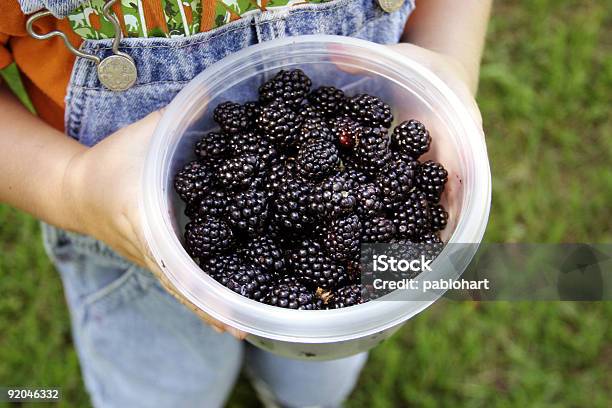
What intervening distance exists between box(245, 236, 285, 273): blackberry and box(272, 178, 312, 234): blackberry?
4 centimetres

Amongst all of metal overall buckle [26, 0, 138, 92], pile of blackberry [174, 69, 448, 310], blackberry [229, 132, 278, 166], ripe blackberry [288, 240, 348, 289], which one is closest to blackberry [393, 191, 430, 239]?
pile of blackberry [174, 69, 448, 310]

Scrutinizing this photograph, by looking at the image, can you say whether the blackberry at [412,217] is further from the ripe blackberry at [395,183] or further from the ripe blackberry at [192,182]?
the ripe blackberry at [192,182]

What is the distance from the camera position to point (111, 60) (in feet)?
2.87

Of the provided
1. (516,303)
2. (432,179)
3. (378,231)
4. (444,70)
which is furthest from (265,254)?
(516,303)

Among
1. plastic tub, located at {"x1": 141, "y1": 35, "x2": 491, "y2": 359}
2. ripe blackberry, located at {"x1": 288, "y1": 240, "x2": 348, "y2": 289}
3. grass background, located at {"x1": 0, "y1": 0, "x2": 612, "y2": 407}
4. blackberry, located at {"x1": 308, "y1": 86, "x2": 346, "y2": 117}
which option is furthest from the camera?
grass background, located at {"x1": 0, "y1": 0, "x2": 612, "y2": 407}

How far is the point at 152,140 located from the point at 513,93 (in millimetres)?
1451

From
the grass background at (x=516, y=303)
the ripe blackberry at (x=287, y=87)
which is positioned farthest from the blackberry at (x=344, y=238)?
the grass background at (x=516, y=303)

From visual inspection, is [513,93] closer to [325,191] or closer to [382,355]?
[382,355]

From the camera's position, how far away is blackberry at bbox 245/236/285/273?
2.97ft

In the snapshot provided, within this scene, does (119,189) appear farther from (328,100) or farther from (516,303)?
(516,303)

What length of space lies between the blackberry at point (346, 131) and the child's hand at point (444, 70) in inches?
5.1

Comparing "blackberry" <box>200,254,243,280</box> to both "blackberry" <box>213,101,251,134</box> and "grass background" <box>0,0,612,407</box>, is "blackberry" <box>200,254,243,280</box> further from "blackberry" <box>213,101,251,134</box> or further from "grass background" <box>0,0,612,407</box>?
"grass background" <box>0,0,612,407</box>

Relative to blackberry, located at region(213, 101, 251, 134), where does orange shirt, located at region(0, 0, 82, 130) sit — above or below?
above

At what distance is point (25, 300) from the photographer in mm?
1793
